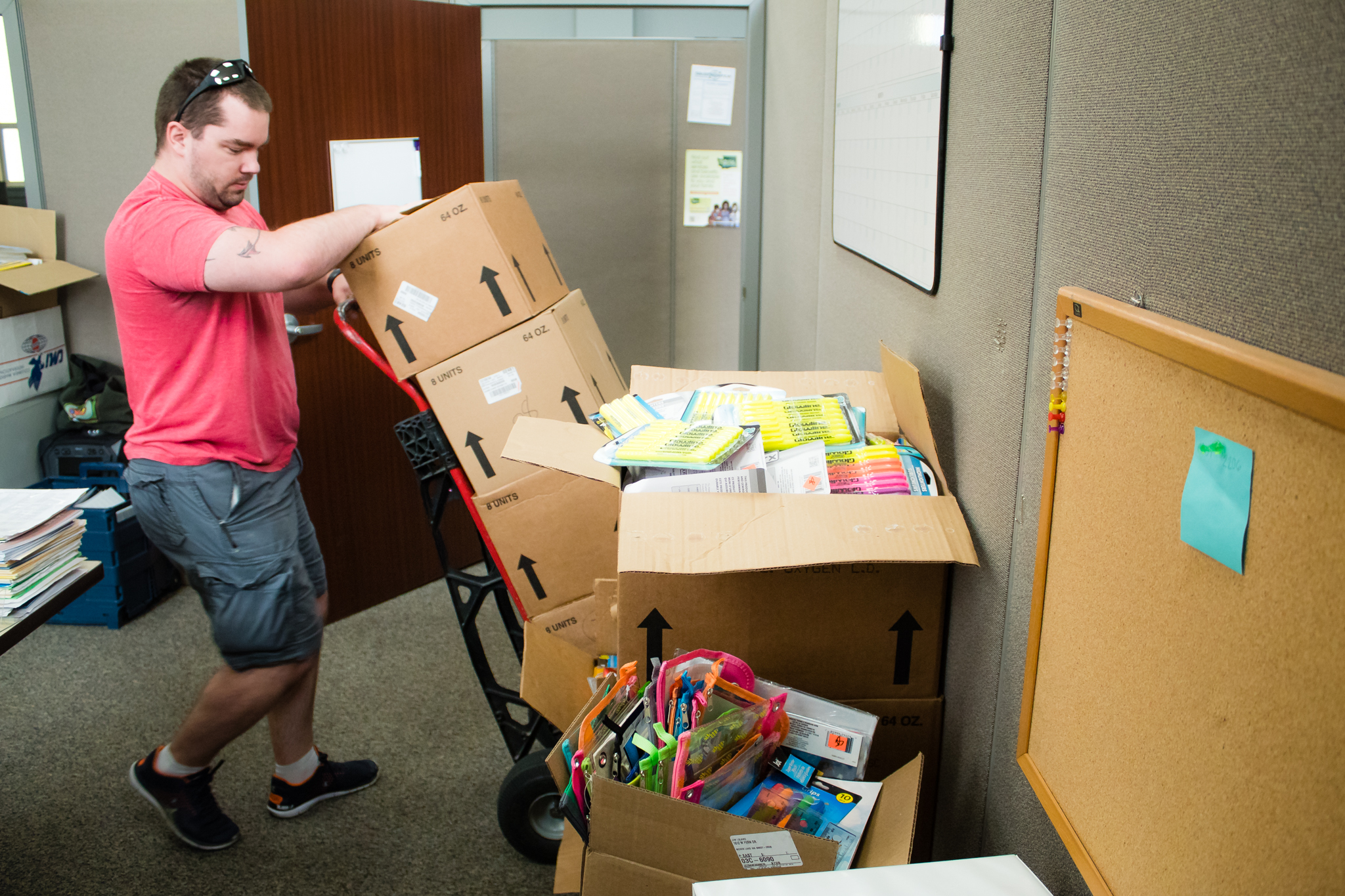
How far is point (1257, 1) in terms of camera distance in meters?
0.54

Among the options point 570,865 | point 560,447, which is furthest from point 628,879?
point 560,447

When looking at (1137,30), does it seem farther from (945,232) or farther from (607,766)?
(607,766)

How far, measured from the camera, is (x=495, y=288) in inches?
65.7

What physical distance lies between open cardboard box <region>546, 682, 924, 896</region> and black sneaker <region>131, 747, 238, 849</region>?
45.0 inches

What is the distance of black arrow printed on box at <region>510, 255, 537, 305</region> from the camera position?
1704 mm

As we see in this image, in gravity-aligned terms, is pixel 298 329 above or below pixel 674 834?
above

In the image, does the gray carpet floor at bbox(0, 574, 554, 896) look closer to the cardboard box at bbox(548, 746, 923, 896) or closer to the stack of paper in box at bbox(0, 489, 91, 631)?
the stack of paper in box at bbox(0, 489, 91, 631)

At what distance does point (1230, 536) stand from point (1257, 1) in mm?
321

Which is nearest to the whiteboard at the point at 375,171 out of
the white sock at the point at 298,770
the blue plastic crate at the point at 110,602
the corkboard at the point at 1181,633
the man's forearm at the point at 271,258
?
the man's forearm at the point at 271,258

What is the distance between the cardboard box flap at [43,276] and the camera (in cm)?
255

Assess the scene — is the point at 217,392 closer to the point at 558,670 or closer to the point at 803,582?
the point at 558,670

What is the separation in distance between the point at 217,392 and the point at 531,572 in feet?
2.10

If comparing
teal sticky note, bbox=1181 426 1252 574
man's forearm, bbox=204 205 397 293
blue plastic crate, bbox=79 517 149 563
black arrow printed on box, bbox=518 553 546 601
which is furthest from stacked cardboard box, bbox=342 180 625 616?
blue plastic crate, bbox=79 517 149 563

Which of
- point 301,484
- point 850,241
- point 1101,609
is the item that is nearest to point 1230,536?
point 1101,609
